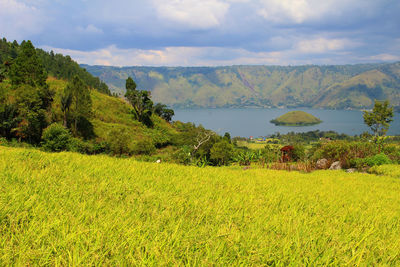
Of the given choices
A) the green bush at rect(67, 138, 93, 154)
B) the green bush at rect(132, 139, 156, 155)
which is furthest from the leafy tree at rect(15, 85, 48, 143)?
the green bush at rect(132, 139, 156, 155)

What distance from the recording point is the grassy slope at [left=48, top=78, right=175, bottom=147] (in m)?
59.1

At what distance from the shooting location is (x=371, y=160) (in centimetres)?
2123

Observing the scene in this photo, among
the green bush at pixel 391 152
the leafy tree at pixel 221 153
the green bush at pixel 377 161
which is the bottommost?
the leafy tree at pixel 221 153

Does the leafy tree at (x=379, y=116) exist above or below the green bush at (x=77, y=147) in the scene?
above

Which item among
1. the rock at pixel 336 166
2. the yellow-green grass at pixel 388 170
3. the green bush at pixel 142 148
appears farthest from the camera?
the green bush at pixel 142 148

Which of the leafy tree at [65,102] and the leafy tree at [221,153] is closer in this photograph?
the leafy tree at [221,153]

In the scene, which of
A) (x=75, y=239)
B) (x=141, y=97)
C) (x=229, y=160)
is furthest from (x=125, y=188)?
(x=141, y=97)

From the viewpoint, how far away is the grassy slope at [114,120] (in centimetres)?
5909

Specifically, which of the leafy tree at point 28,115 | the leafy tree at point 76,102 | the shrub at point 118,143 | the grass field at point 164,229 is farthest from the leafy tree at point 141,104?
the grass field at point 164,229

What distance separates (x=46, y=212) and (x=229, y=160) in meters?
41.7

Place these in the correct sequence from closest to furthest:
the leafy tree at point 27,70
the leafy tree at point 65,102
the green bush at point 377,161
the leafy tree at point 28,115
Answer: the green bush at point 377,161
the leafy tree at point 28,115
the leafy tree at point 65,102
the leafy tree at point 27,70

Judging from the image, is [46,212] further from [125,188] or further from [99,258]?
[125,188]

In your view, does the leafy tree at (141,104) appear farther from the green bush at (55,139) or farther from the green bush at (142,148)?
the green bush at (55,139)

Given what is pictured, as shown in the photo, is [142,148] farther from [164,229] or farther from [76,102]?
[164,229]
